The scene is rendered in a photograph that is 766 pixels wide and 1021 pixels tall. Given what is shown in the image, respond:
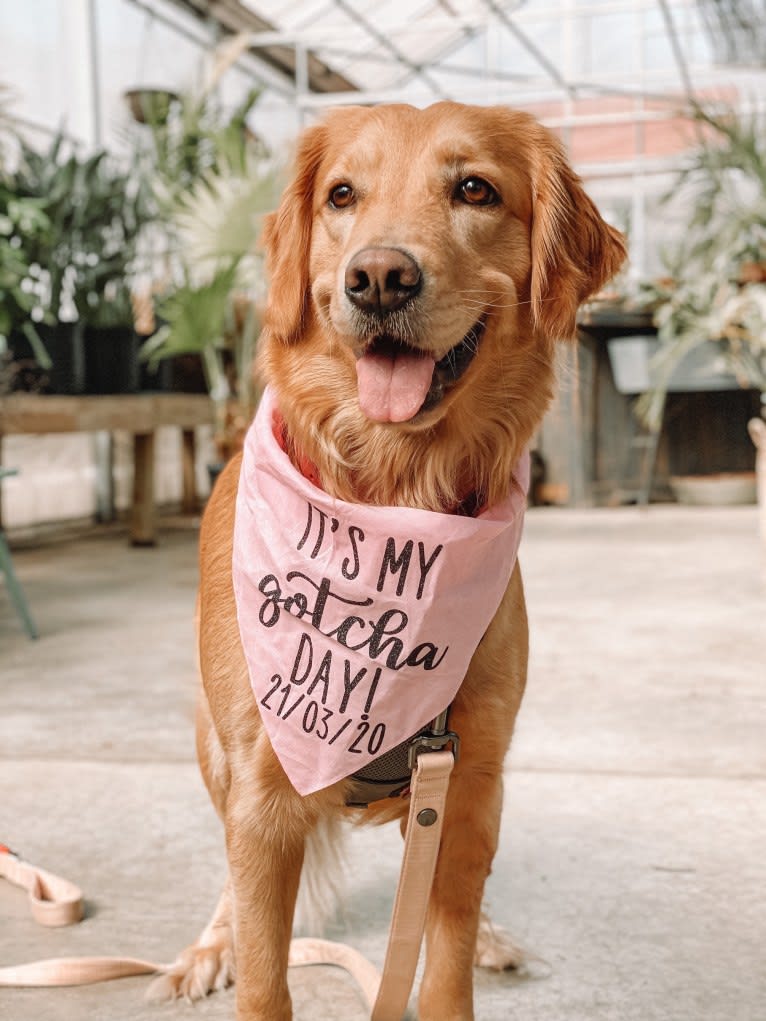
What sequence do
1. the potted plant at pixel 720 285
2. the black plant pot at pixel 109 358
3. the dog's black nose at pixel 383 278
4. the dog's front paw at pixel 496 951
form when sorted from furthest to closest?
the potted plant at pixel 720 285 → the black plant pot at pixel 109 358 → the dog's front paw at pixel 496 951 → the dog's black nose at pixel 383 278

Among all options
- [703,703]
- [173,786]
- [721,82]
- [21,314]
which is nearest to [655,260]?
[721,82]

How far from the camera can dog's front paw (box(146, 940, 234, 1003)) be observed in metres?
1.72

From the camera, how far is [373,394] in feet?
4.82

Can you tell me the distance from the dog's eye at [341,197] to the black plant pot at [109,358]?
191 inches

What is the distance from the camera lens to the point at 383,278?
1415 mm

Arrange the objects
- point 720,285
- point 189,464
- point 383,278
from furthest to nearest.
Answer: point 189,464
point 720,285
point 383,278

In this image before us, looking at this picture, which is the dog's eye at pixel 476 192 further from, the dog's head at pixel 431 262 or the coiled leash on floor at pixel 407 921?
the coiled leash on floor at pixel 407 921

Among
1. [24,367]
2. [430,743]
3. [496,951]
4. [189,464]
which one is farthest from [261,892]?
[189,464]

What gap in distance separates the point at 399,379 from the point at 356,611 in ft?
1.16

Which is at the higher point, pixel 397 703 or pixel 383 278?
pixel 383 278

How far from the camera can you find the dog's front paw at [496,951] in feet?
5.91

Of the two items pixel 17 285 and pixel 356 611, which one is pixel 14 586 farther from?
pixel 356 611

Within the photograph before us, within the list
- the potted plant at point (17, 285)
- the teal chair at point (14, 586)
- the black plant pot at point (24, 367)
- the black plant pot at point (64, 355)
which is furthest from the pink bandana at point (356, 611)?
the black plant pot at point (64, 355)

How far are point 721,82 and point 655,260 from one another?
2116 mm
